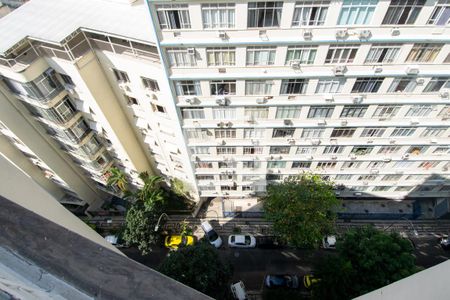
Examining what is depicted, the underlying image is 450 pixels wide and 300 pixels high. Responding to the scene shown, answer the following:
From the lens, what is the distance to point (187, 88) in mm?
21859

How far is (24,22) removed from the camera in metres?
23.8

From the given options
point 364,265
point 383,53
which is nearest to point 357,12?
point 383,53

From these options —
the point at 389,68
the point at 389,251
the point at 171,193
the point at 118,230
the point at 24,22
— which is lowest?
the point at 389,251

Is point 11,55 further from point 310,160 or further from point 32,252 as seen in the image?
point 310,160

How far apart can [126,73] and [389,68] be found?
2076cm

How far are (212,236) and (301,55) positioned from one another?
25515mm

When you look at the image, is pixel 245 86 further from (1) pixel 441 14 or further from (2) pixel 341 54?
(1) pixel 441 14

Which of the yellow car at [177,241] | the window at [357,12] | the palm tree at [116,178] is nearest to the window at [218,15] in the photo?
the window at [357,12]

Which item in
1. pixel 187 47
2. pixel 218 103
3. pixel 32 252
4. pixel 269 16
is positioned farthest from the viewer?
pixel 218 103

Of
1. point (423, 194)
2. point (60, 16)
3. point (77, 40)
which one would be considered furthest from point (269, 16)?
point (423, 194)

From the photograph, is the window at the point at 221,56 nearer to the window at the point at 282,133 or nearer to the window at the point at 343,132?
the window at the point at 282,133

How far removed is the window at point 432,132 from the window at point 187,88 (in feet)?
70.8

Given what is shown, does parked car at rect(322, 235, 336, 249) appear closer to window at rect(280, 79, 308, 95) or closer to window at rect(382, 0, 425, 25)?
window at rect(280, 79, 308, 95)

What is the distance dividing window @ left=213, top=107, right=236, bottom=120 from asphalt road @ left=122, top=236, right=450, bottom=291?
1964 cm
